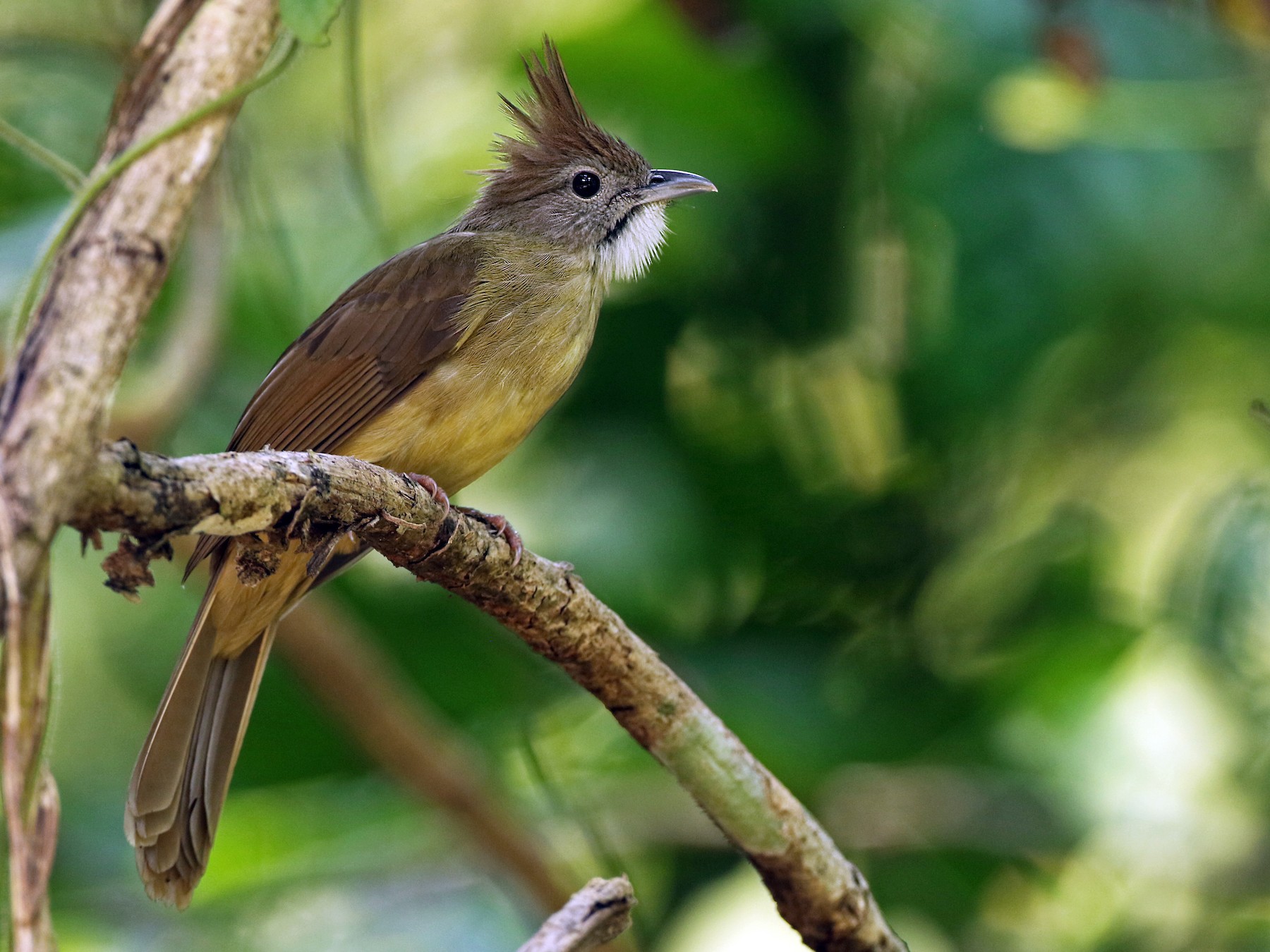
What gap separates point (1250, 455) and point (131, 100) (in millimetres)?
3722

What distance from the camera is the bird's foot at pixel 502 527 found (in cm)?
250

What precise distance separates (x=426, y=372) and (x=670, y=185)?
107 centimetres

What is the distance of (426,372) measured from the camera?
130 inches

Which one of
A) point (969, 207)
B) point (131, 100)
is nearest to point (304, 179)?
point (969, 207)

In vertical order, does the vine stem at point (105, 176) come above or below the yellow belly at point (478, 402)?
below

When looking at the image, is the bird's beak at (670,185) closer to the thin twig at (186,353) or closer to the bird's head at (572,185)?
the bird's head at (572,185)

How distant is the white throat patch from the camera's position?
383 centimetres

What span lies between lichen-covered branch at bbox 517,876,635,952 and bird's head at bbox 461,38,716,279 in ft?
6.63

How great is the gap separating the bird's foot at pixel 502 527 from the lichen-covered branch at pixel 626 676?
2.4 inches

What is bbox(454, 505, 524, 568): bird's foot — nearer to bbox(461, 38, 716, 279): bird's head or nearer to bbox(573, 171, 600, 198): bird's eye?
bbox(461, 38, 716, 279): bird's head

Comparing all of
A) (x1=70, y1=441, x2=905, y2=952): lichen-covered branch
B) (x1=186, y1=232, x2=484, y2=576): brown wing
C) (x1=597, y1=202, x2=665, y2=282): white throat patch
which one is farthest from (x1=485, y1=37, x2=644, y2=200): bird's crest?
(x1=70, y1=441, x2=905, y2=952): lichen-covered branch

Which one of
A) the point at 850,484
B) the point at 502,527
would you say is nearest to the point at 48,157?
the point at 502,527

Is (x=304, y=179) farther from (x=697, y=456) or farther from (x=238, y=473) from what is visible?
(x=238, y=473)

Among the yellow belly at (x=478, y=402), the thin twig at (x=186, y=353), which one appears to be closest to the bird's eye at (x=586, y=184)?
the yellow belly at (x=478, y=402)
